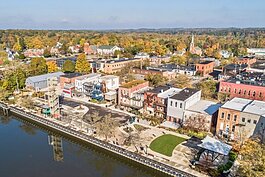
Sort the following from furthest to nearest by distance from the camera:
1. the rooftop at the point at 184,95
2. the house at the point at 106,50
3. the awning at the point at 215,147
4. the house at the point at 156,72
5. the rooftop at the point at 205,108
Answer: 1. the house at the point at 106,50
2. the house at the point at 156,72
3. the rooftop at the point at 184,95
4. the rooftop at the point at 205,108
5. the awning at the point at 215,147

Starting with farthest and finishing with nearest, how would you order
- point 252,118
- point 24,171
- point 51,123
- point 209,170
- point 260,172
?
point 51,123, point 252,118, point 24,171, point 209,170, point 260,172

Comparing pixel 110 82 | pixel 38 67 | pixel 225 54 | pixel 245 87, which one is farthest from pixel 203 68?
pixel 38 67

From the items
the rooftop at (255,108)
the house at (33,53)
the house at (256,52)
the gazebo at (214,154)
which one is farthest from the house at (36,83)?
the house at (256,52)

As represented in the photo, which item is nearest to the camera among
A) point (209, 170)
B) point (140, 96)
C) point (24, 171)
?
point (209, 170)

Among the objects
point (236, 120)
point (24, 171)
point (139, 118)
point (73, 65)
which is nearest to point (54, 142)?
point (24, 171)

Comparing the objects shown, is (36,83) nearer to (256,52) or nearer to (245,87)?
(245,87)

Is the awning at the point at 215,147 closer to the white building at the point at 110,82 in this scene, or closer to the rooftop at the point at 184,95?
the rooftop at the point at 184,95

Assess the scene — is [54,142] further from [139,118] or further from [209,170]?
[209,170]
